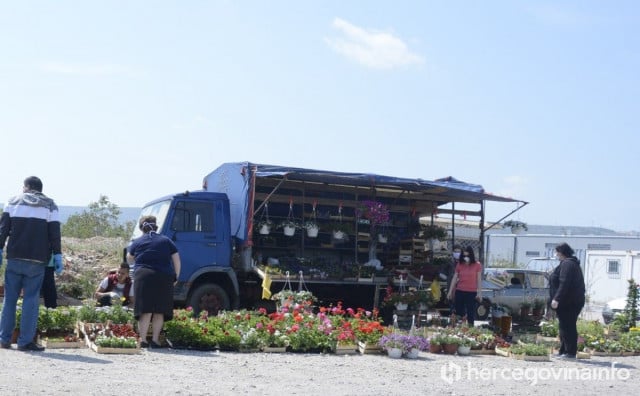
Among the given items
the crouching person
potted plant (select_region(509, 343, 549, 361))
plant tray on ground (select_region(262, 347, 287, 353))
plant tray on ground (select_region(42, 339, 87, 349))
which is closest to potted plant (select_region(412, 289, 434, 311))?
potted plant (select_region(509, 343, 549, 361))

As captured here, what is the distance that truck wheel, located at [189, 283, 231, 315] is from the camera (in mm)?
14195

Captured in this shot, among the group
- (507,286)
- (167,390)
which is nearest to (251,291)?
(507,286)

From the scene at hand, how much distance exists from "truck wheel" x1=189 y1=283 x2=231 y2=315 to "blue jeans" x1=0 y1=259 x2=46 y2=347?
4585mm

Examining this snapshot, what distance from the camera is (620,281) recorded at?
27266mm

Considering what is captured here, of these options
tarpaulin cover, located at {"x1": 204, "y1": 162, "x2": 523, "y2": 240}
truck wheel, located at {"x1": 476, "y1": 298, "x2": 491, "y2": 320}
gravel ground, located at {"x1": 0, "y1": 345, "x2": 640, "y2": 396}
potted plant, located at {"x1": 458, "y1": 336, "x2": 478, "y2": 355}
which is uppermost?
tarpaulin cover, located at {"x1": 204, "y1": 162, "x2": 523, "y2": 240}

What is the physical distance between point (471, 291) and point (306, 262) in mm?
3150

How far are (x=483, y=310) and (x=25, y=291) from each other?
988 centimetres

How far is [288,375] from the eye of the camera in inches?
365

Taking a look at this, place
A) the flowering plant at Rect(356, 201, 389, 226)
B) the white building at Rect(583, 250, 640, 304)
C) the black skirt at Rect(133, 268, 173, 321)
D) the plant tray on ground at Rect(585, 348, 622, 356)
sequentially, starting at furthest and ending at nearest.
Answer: the white building at Rect(583, 250, 640, 304) < the flowering plant at Rect(356, 201, 389, 226) < the plant tray on ground at Rect(585, 348, 622, 356) < the black skirt at Rect(133, 268, 173, 321)

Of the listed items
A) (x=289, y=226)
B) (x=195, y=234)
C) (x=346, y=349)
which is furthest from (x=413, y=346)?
(x=289, y=226)

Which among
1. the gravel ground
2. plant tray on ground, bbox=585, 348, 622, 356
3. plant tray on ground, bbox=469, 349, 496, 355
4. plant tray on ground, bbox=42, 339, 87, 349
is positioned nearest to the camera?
the gravel ground

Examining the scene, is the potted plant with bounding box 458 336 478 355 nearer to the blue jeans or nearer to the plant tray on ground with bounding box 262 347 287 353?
the plant tray on ground with bounding box 262 347 287 353

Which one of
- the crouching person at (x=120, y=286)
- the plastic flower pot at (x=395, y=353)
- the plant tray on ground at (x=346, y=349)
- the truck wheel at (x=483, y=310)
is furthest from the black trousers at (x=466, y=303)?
the crouching person at (x=120, y=286)

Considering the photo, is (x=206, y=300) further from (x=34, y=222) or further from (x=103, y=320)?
(x=34, y=222)
